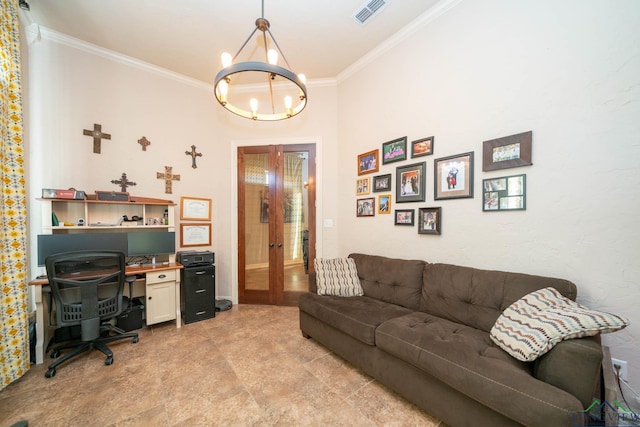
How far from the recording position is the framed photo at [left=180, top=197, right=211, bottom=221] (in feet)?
11.4

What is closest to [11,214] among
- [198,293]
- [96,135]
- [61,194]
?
[61,194]

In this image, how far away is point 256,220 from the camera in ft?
12.3

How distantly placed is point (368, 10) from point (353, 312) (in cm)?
293

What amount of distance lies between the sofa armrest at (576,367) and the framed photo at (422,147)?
5.89 ft

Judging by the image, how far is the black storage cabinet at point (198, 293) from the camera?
3016 millimetres

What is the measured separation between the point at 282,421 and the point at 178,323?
202cm

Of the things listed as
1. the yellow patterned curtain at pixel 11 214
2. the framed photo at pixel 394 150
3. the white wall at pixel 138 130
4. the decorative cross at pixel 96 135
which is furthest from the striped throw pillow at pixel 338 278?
the decorative cross at pixel 96 135

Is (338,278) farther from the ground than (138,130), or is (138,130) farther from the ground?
(138,130)

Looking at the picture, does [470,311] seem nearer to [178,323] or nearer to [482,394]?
[482,394]

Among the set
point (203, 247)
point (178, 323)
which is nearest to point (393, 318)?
point (178, 323)

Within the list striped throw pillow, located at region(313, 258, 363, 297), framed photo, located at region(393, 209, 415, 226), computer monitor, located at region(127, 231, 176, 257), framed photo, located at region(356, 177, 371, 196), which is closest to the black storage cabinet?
computer monitor, located at region(127, 231, 176, 257)

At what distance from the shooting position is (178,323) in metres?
2.90

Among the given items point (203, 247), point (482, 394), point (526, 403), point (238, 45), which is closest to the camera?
point (526, 403)

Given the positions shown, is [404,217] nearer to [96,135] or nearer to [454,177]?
[454,177]
